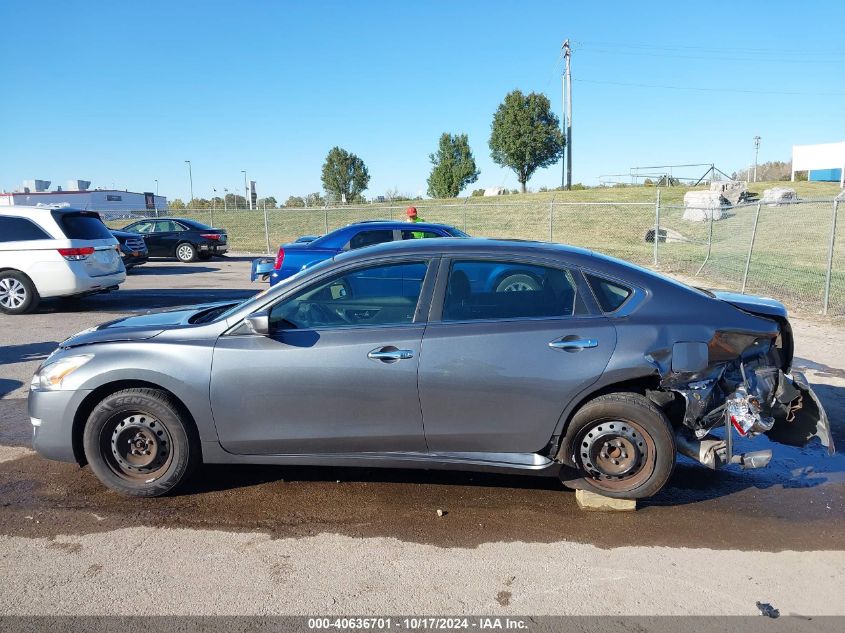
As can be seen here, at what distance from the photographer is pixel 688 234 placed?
2612 centimetres

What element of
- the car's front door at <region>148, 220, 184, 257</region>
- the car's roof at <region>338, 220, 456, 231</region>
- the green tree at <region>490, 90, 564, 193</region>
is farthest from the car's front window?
the green tree at <region>490, 90, 564, 193</region>

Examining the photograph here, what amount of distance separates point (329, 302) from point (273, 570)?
1605 mm

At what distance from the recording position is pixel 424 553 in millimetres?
3422

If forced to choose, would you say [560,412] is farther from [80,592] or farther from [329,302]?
[80,592]

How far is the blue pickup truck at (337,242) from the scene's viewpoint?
10078 mm

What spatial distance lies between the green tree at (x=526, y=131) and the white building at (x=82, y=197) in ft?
98.6

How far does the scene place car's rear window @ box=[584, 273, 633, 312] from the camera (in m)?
3.90

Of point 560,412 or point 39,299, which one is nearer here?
point 560,412

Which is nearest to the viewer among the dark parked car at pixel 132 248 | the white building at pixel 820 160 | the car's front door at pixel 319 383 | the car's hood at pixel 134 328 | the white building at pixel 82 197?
the car's front door at pixel 319 383

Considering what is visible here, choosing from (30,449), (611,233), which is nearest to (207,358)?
(30,449)

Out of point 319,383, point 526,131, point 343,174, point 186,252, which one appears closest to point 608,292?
point 319,383

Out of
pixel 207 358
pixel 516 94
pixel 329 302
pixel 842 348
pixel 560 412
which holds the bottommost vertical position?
pixel 842 348

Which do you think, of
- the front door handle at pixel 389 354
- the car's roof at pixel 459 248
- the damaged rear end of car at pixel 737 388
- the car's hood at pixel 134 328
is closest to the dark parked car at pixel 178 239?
the car's hood at pixel 134 328

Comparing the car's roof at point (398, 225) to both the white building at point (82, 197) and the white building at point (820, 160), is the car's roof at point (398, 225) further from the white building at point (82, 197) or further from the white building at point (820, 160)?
the white building at point (820, 160)
